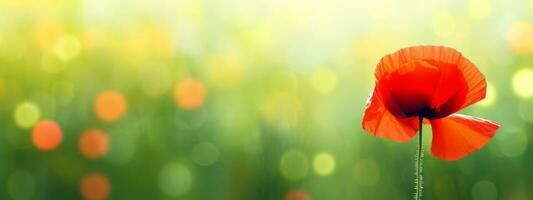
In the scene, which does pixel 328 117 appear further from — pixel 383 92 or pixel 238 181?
pixel 383 92

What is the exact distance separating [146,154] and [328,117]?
0.88 ft

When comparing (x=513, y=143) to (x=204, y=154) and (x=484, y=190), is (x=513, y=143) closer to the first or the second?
(x=484, y=190)

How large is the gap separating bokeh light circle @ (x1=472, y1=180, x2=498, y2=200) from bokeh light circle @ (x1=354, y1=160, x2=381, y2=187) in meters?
0.14

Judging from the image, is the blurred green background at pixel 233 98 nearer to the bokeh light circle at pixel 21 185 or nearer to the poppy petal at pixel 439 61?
the bokeh light circle at pixel 21 185

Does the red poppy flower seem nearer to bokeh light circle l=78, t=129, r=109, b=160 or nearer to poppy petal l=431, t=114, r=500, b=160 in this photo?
poppy petal l=431, t=114, r=500, b=160

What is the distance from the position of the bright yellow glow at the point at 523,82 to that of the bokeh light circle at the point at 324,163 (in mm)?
292

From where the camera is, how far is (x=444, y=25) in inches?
46.8

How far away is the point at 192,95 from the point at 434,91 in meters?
0.58

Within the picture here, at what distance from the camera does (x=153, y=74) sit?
1.19m

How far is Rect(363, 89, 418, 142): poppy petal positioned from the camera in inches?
25.7

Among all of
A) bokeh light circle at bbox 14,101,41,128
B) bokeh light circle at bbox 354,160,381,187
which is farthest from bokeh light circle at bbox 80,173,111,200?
bokeh light circle at bbox 354,160,381,187

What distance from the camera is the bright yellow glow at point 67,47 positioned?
1.18m

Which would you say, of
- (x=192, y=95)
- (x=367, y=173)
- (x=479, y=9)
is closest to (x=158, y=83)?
(x=192, y=95)

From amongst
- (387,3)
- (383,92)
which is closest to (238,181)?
(387,3)
